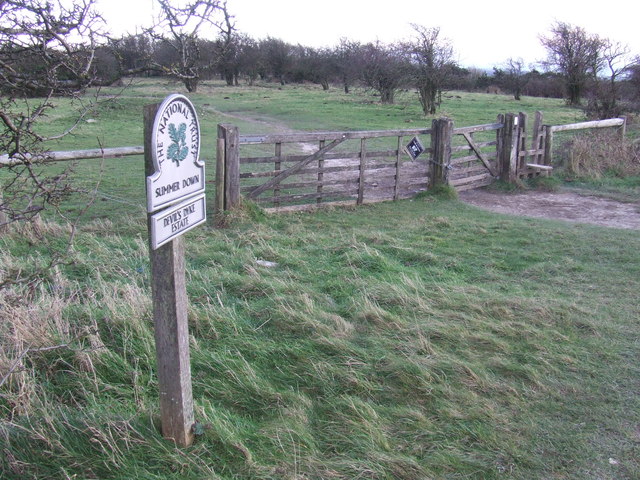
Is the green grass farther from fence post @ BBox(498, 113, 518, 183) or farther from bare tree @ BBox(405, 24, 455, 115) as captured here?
bare tree @ BBox(405, 24, 455, 115)

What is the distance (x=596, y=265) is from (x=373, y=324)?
372 cm

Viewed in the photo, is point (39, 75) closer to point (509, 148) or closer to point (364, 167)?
point (364, 167)

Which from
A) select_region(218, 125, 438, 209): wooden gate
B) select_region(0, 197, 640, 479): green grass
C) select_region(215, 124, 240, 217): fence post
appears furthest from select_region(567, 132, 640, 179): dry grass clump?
select_region(215, 124, 240, 217): fence post

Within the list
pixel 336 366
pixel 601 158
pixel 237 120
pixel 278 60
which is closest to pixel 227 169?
pixel 336 366

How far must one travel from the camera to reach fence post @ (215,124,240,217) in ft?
30.7

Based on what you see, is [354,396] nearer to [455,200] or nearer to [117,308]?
[117,308]

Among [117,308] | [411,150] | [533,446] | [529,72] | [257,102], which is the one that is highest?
[529,72]

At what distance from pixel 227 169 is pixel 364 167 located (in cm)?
283

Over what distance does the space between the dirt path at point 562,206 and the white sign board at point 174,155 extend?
28.7 ft

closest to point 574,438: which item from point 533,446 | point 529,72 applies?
point 533,446

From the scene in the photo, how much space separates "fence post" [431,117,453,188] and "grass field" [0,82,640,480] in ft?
15.6

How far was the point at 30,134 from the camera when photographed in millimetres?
3273

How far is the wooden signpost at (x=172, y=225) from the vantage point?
9.17ft

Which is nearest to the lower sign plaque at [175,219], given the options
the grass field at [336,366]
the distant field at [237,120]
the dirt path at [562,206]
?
the grass field at [336,366]
